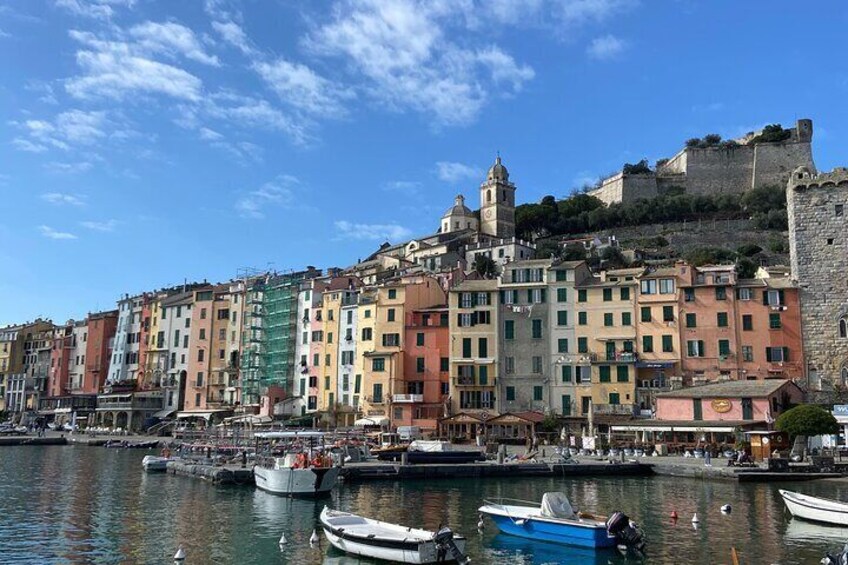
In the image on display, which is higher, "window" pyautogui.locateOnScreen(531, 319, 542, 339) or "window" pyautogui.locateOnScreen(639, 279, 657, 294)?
"window" pyautogui.locateOnScreen(639, 279, 657, 294)

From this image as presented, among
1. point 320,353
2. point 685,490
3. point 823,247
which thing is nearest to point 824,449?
point 685,490

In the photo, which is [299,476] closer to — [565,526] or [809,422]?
[565,526]

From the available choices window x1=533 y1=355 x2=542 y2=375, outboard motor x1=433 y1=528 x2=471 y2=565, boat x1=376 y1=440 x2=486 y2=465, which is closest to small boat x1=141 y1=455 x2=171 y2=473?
boat x1=376 y1=440 x2=486 y2=465

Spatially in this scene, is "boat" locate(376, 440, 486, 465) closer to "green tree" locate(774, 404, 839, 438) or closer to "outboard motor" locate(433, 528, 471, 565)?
"green tree" locate(774, 404, 839, 438)

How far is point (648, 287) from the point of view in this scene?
58688 mm

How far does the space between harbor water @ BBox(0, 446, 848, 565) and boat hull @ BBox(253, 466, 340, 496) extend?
539mm

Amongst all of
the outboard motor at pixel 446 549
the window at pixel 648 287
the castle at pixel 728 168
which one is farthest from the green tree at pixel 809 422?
the castle at pixel 728 168

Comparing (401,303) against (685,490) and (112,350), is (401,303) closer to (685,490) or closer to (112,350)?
(685,490)

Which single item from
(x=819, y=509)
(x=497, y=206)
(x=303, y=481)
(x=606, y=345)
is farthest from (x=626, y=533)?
(x=497, y=206)

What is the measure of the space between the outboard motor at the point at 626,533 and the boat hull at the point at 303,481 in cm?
1527

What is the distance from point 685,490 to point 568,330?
25.0m

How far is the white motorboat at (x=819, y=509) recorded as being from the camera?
26.2m

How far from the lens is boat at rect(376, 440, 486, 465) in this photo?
4434cm

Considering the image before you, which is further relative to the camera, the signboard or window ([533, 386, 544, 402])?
window ([533, 386, 544, 402])
